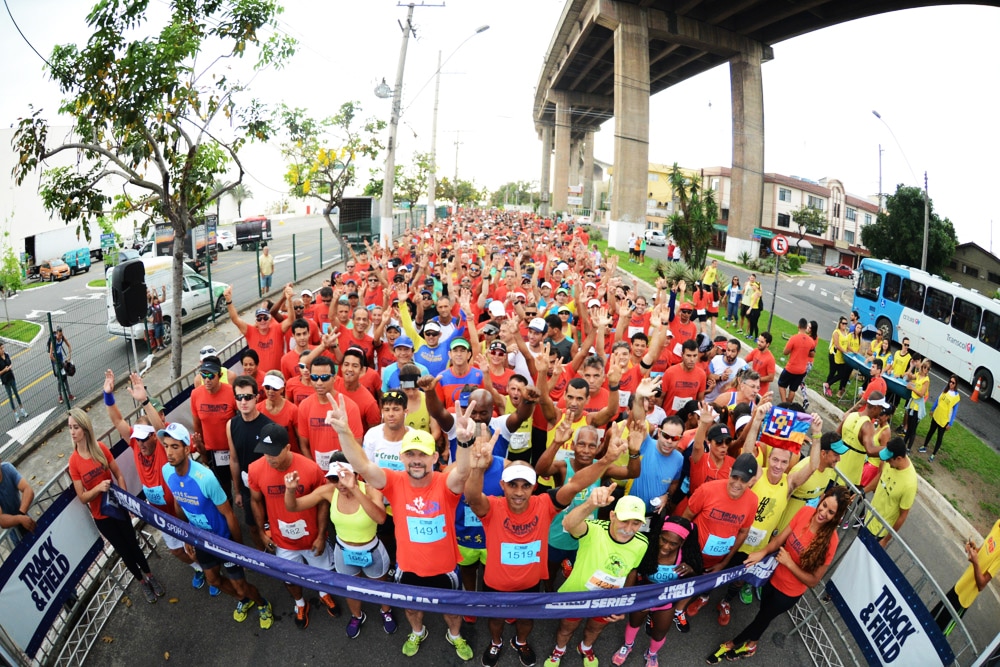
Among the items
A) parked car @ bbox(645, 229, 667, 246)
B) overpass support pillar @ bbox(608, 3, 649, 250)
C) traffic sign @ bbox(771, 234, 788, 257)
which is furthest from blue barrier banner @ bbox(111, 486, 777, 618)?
parked car @ bbox(645, 229, 667, 246)

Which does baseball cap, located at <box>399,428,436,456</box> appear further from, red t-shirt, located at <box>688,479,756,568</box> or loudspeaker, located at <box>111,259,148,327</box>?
loudspeaker, located at <box>111,259,148,327</box>

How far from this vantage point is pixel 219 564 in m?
4.33

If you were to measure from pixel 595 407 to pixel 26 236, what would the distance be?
3504cm

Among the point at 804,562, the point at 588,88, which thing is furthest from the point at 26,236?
the point at 588,88

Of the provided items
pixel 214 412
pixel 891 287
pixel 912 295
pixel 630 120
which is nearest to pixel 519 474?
pixel 214 412

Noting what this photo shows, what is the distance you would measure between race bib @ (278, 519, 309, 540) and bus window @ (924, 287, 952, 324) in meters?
16.4

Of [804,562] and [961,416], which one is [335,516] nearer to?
[804,562]

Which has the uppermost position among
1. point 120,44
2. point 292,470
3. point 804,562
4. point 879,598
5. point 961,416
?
point 120,44

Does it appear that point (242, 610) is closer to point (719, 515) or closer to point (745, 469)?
point (719, 515)

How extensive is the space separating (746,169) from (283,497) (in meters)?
36.3

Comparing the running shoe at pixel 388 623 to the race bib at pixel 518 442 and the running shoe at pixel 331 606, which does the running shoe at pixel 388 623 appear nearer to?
the running shoe at pixel 331 606

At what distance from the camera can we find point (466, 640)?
4281 mm

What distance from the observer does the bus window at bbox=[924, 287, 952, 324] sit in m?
13.7

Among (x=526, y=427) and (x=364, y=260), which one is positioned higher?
(x=364, y=260)
